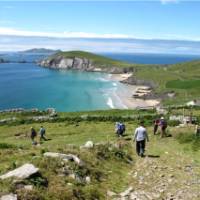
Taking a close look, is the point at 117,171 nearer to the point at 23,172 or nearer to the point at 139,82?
the point at 23,172

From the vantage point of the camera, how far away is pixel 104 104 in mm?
116438

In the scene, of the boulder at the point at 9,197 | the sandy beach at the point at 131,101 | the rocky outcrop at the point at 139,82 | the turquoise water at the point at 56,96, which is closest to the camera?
the boulder at the point at 9,197

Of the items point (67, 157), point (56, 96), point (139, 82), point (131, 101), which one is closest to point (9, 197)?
point (67, 157)

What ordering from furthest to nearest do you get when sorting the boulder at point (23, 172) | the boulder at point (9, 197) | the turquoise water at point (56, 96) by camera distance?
the turquoise water at point (56, 96)
the boulder at point (23, 172)
the boulder at point (9, 197)

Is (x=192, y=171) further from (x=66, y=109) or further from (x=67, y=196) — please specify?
(x=66, y=109)

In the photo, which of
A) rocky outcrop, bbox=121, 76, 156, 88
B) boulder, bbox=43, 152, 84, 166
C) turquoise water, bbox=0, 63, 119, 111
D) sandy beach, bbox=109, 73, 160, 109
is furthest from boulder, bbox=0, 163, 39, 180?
rocky outcrop, bbox=121, 76, 156, 88

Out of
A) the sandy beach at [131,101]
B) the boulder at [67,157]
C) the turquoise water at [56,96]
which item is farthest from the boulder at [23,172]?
the turquoise water at [56,96]

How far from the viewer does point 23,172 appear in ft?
46.8

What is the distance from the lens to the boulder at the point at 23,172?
46.0ft

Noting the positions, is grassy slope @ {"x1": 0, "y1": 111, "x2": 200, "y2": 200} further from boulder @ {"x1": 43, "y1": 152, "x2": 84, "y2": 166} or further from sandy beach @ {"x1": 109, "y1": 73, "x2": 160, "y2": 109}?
sandy beach @ {"x1": 109, "y1": 73, "x2": 160, "y2": 109}

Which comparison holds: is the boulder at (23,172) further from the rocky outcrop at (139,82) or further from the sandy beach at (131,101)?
the rocky outcrop at (139,82)

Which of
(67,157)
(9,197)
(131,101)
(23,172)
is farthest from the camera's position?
(131,101)

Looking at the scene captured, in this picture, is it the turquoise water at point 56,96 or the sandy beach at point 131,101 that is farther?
the turquoise water at point 56,96

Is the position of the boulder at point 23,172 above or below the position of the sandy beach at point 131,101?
above
